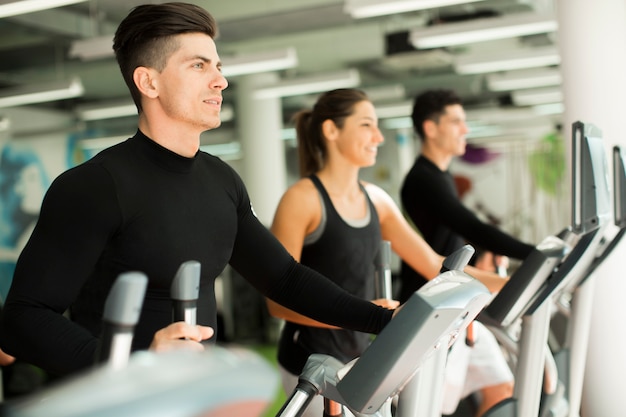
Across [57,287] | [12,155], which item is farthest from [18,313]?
[12,155]

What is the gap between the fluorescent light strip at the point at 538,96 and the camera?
38.2ft

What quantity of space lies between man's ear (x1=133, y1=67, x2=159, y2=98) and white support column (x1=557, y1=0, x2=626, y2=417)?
2.07m

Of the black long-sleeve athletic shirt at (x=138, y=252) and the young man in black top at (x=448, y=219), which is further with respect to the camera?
the young man in black top at (x=448, y=219)

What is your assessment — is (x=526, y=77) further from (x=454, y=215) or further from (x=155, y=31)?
(x=155, y=31)

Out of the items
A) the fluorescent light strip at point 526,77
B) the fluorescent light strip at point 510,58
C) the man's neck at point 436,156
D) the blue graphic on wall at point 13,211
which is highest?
the fluorescent light strip at point 510,58

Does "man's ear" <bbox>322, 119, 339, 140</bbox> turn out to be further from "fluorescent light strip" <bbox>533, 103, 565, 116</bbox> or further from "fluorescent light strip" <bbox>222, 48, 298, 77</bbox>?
"fluorescent light strip" <bbox>533, 103, 565, 116</bbox>

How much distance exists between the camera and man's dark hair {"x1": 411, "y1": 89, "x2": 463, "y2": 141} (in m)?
3.61

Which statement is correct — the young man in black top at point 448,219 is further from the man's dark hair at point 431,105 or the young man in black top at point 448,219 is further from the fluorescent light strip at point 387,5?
the fluorescent light strip at point 387,5

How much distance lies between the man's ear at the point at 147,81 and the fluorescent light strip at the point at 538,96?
10.3m

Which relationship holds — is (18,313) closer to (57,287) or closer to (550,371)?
(57,287)

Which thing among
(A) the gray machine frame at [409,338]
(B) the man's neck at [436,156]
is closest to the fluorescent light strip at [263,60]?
(B) the man's neck at [436,156]

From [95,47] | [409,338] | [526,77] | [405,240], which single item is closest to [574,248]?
[405,240]

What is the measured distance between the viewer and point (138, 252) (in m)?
1.67

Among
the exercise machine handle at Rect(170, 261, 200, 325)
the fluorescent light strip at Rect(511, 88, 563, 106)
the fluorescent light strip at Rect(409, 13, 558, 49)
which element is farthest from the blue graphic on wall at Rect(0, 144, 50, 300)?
the exercise machine handle at Rect(170, 261, 200, 325)
